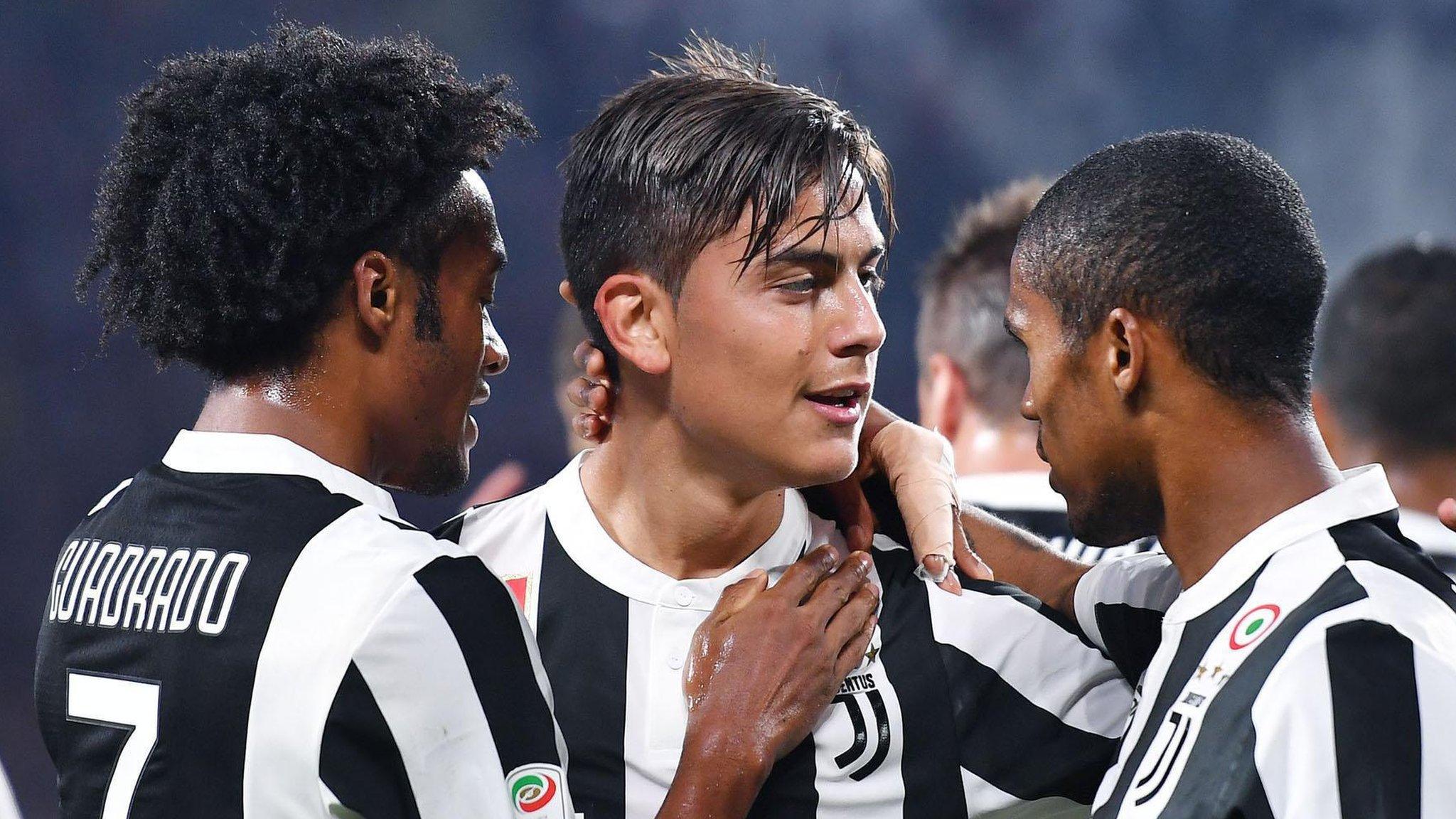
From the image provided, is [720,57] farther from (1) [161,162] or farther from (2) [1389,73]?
(2) [1389,73]

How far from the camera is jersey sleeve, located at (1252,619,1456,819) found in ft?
3.78

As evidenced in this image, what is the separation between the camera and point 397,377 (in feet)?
5.10

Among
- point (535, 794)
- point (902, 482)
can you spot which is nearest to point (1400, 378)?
point (902, 482)

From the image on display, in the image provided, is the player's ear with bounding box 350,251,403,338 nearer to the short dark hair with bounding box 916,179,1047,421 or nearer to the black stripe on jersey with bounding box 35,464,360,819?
the black stripe on jersey with bounding box 35,464,360,819

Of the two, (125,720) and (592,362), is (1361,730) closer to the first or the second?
(592,362)

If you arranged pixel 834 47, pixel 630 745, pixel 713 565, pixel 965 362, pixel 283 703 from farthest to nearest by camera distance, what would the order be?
pixel 834 47 < pixel 965 362 < pixel 713 565 < pixel 630 745 < pixel 283 703

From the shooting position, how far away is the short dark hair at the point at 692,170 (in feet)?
5.52

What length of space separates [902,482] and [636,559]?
0.38 metres

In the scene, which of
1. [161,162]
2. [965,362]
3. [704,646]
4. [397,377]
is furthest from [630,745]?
[965,362]

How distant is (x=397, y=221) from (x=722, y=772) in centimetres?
74

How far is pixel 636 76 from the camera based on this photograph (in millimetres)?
5238

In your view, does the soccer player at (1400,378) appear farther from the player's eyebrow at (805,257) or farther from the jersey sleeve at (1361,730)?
the jersey sleeve at (1361,730)

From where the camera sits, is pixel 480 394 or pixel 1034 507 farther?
pixel 1034 507

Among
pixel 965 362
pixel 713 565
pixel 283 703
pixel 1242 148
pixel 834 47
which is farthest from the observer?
pixel 834 47
